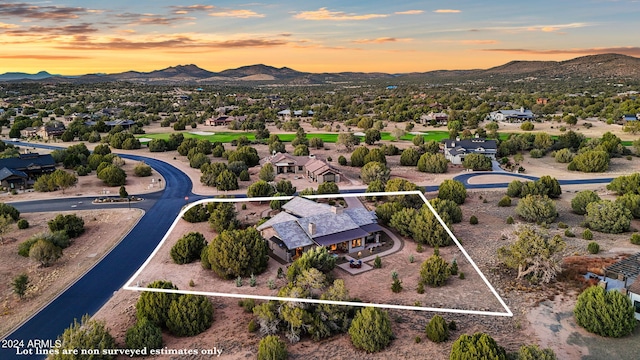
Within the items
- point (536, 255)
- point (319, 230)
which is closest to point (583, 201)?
point (536, 255)

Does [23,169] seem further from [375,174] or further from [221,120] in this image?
[221,120]

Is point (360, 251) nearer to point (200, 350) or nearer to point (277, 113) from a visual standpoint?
point (200, 350)

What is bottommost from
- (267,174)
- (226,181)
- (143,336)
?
(143,336)

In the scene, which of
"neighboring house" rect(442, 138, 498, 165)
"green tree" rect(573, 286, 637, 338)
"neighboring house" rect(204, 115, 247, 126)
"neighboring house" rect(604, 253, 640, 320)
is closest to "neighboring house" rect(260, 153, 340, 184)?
"neighboring house" rect(442, 138, 498, 165)

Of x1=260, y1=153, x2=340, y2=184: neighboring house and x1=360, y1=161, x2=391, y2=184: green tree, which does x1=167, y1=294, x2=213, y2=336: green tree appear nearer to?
x1=260, y1=153, x2=340, y2=184: neighboring house

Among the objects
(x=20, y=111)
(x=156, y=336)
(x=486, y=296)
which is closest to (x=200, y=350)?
(x=156, y=336)

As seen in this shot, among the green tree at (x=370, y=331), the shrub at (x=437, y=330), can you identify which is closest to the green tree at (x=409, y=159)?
the shrub at (x=437, y=330)
